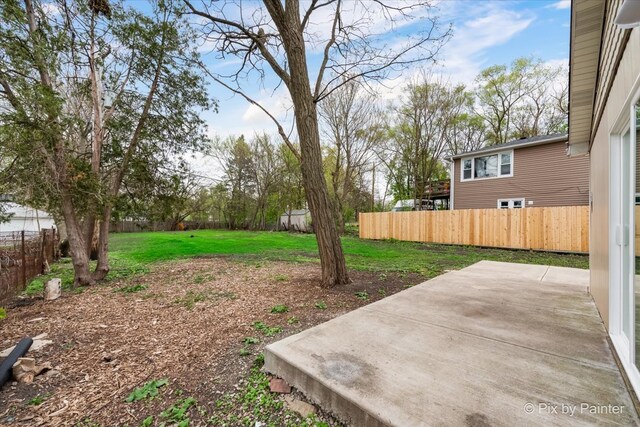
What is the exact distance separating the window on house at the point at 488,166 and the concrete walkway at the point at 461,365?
11067 mm

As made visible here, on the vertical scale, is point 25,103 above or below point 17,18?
below

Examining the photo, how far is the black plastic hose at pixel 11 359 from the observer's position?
7.33ft

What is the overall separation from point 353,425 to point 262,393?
74cm

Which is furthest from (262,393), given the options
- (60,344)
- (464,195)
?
(464,195)

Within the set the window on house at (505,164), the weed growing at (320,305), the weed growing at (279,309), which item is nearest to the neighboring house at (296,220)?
the window on house at (505,164)

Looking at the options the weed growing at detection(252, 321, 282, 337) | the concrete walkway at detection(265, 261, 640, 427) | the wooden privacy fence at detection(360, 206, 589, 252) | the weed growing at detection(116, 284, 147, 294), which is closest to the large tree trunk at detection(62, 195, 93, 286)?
the weed growing at detection(116, 284, 147, 294)

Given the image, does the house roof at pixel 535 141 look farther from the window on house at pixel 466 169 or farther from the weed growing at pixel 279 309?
the weed growing at pixel 279 309

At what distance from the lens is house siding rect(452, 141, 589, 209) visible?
11.1m

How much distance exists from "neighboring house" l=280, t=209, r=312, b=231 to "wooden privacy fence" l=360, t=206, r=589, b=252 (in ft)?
31.0

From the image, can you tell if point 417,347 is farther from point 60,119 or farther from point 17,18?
point 17,18

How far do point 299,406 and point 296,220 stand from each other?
76.0ft

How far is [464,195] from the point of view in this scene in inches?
552

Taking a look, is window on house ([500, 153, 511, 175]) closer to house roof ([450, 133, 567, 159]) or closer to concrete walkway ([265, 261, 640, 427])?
house roof ([450, 133, 567, 159])

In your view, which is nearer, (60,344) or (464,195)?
(60,344)
